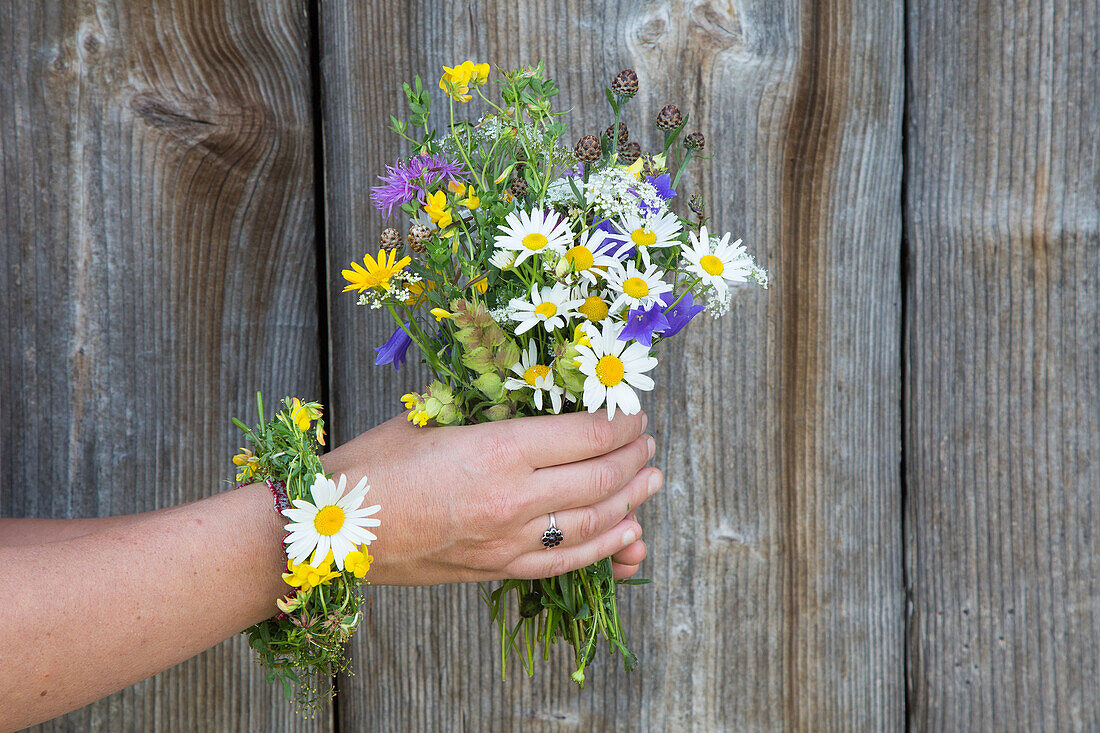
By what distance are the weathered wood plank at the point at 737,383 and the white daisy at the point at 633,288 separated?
0.30 m

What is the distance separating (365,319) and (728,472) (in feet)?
1.52

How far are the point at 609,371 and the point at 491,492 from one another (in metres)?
0.14

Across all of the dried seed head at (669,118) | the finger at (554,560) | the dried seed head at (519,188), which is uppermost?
the dried seed head at (669,118)

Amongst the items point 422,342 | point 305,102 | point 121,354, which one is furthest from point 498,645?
point 305,102

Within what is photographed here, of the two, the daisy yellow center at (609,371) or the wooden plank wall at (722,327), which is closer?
the daisy yellow center at (609,371)

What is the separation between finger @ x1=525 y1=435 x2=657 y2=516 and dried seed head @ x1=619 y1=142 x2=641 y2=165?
0.26m

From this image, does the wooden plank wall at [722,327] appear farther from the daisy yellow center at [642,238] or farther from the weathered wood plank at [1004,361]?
the daisy yellow center at [642,238]

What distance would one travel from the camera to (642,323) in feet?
1.87

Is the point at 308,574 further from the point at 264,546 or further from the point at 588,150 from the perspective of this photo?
the point at 588,150

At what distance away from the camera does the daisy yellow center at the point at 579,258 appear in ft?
1.77

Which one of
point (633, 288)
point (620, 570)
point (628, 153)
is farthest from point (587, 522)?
point (628, 153)

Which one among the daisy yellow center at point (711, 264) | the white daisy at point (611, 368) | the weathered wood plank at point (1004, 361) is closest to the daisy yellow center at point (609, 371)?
the white daisy at point (611, 368)

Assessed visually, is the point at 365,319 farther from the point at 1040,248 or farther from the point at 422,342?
the point at 1040,248

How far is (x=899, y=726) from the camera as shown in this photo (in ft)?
2.81
